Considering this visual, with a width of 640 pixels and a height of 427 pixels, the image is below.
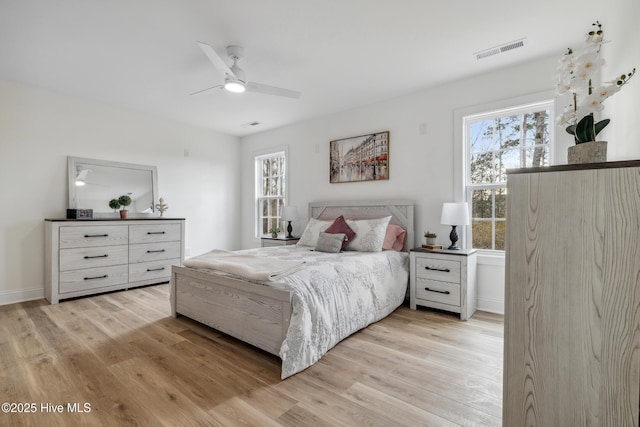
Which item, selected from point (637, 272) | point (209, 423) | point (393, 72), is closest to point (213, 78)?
point (393, 72)

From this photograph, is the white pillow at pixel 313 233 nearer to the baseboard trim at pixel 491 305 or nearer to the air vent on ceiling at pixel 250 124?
the baseboard trim at pixel 491 305

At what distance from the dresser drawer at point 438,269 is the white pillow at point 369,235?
0.48 meters

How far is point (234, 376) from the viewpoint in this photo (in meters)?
2.02

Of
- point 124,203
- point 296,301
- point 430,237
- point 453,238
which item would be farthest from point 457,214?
point 124,203

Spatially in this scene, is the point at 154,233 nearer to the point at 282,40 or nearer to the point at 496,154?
the point at 282,40

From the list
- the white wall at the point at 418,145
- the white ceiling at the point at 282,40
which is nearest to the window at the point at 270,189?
the white wall at the point at 418,145

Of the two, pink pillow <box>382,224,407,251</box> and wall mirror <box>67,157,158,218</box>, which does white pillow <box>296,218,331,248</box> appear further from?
wall mirror <box>67,157,158,218</box>

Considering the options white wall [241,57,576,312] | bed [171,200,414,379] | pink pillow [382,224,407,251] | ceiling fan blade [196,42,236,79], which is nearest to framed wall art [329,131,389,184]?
white wall [241,57,576,312]

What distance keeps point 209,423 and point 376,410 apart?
89 centimetres

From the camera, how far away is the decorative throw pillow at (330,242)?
137 inches

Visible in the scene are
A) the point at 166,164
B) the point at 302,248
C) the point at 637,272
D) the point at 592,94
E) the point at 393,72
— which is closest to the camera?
the point at 637,272

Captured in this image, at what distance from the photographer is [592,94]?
1388mm

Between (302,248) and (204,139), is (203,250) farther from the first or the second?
(302,248)

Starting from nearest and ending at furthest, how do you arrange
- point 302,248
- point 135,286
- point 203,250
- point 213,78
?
point 213,78, point 302,248, point 135,286, point 203,250
